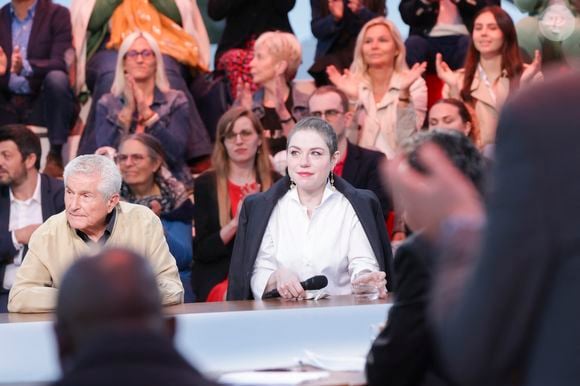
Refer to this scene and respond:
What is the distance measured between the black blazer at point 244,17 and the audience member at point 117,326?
17.1 feet

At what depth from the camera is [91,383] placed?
164 centimetres

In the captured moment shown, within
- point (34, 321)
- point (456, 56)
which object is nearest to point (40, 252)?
point (34, 321)

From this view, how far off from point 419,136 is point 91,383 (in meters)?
0.95

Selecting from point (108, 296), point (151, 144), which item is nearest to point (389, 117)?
point (151, 144)

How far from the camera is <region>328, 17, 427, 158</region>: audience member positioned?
253 inches

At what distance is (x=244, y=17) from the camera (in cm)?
690

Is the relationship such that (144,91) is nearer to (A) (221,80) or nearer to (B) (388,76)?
(A) (221,80)

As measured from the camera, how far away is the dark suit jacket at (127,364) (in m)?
1.64

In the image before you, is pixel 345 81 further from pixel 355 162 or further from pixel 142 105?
pixel 142 105

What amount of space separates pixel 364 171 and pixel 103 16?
1927mm

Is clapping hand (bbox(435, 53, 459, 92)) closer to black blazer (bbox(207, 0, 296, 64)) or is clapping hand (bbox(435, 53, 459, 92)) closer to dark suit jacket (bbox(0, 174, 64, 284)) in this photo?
black blazer (bbox(207, 0, 296, 64))

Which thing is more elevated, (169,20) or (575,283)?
(169,20)

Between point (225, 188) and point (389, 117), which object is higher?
point (389, 117)

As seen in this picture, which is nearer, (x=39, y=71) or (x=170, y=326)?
(x=170, y=326)
